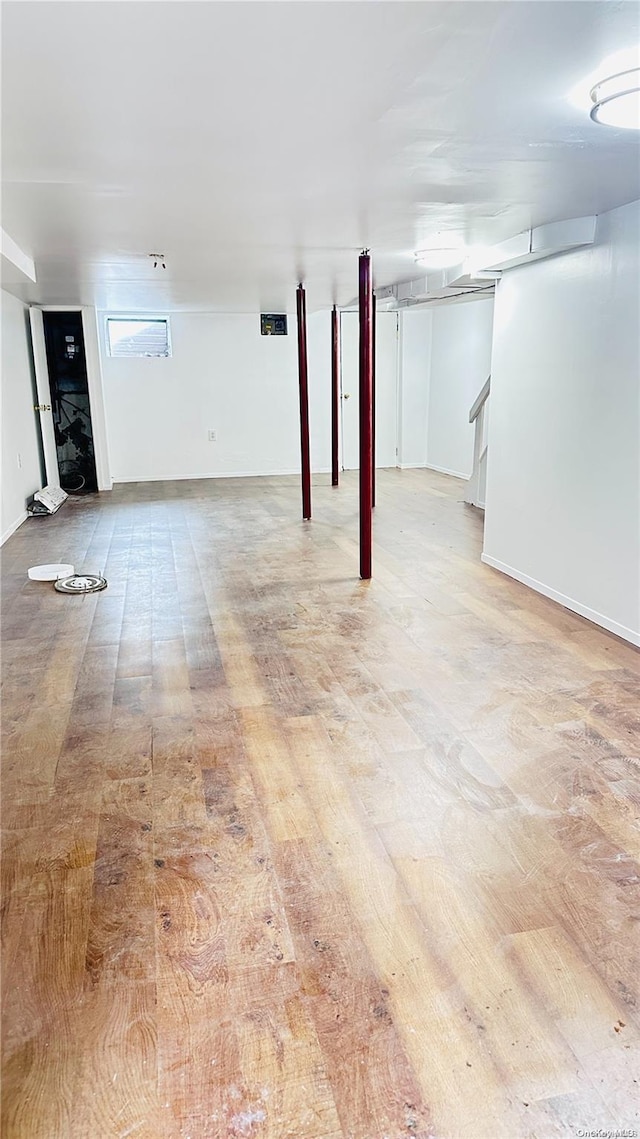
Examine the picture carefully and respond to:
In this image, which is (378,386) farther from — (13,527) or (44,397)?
(13,527)

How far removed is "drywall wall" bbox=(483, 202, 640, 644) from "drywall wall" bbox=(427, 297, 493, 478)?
362 cm

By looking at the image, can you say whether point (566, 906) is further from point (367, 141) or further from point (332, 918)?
point (367, 141)

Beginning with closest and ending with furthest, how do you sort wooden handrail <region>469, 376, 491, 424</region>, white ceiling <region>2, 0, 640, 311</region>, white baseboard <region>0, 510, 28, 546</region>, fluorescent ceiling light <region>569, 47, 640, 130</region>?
white ceiling <region>2, 0, 640, 311</region> < fluorescent ceiling light <region>569, 47, 640, 130</region> < white baseboard <region>0, 510, 28, 546</region> < wooden handrail <region>469, 376, 491, 424</region>

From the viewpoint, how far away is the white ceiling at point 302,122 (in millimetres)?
1447

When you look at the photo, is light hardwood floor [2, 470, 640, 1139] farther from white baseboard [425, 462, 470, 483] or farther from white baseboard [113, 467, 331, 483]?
white baseboard [113, 467, 331, 483]

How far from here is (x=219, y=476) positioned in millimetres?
9016

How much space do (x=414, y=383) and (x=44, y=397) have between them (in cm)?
451

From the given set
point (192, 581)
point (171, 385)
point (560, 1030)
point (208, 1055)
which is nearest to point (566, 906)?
point (560, 1030)

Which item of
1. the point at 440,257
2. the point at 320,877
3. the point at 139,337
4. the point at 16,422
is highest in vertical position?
the point at 440,257

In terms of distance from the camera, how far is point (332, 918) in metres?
1.68

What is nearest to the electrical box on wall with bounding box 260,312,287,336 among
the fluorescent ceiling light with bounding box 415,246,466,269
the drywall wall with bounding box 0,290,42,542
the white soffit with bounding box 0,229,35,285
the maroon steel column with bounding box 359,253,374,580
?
the drywall wall with bounding box 0,290,42,542

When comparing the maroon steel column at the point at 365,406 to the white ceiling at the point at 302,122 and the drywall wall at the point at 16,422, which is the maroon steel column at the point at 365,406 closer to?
the white ceiling at the point at 302,122

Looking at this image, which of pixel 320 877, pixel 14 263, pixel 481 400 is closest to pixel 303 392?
pixel 481 400

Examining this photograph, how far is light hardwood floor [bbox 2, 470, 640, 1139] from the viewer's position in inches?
50.4
